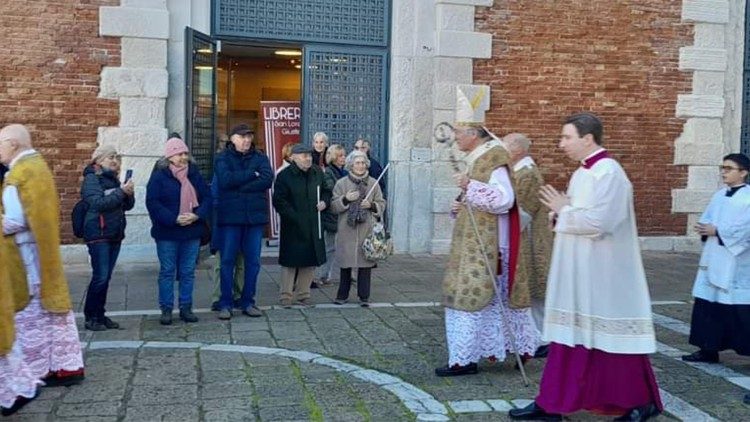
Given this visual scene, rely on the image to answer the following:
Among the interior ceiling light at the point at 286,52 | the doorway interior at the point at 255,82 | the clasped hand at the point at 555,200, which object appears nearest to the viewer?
the clasped hand at the point at 555,200

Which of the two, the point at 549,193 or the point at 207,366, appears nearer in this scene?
the point at 549,193

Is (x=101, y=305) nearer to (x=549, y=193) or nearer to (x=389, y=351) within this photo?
(x=389, y=351)

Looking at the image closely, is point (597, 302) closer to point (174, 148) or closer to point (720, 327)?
point (720, 327)

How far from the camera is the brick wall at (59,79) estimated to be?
34.4ft

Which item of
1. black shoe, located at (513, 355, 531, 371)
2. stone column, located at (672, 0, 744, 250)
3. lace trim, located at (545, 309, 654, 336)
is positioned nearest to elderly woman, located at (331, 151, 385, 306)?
black shoe, located at (513, 355, 531, 371)

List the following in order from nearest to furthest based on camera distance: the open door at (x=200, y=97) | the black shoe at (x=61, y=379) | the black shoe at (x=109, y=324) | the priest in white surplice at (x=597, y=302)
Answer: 1. the priest in white surplice at (x=597, y=302)
2. the black shoe at (x=61, y=379)
3. the black shoe at (x=109, y=324)
4. the open door at (x=200, y=97)

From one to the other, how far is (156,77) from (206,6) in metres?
1.32

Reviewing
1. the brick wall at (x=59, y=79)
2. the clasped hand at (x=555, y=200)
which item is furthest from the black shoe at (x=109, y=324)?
the clasped hand at (x=555, y=200)

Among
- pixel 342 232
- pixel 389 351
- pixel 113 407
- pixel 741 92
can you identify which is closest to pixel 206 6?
pixel 342 232

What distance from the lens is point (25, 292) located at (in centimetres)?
531

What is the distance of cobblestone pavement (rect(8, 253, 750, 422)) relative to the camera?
211 inches

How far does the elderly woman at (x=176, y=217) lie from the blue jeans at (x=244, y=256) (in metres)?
0.30

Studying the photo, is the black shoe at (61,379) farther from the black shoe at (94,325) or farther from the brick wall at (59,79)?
the brick wall at (59,79)

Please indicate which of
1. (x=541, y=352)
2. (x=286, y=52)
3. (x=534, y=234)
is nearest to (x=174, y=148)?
(x=534, y=234)
